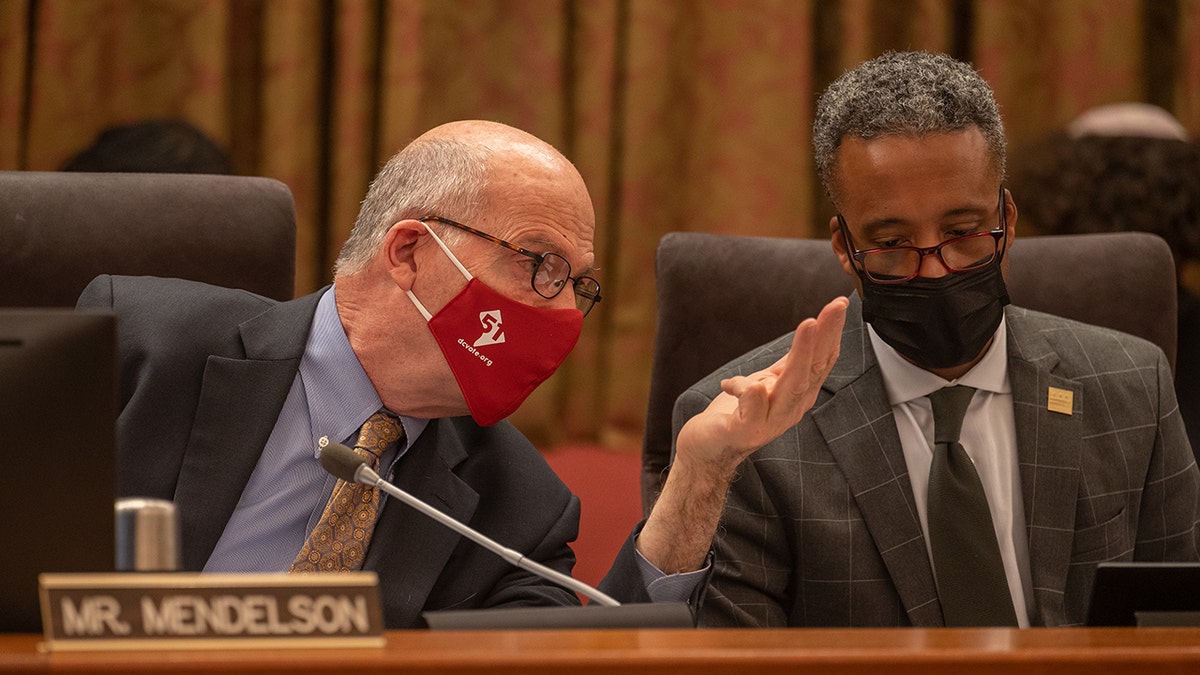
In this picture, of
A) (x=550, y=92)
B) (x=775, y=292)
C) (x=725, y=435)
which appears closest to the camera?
(x=725, y=435)

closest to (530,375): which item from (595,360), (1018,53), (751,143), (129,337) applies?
(129,337)

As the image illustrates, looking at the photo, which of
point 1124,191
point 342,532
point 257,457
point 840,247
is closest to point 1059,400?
point 840,247

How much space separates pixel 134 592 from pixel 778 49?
97.2 inches

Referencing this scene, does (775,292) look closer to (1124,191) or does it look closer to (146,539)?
(1124,191)

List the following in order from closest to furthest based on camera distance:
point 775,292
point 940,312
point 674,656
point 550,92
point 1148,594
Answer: point 674,656 → point 1148,594 → point 940,312 → point 775,292 → point 550,92

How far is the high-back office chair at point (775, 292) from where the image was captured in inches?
77.0

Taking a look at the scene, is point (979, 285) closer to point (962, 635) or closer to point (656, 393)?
point (656, 393)

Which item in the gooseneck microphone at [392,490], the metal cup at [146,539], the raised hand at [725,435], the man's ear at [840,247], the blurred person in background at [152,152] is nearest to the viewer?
the metal cup at [146,539]

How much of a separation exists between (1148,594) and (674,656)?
48 centimetres

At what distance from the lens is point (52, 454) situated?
931 mm

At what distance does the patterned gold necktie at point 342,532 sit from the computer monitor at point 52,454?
0.64m

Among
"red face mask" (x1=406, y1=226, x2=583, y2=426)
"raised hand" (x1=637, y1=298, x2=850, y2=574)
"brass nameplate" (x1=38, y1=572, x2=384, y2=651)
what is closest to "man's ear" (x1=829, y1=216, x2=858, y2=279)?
"raised hand" (x1=637, y1=298, x2=850, y2=574)

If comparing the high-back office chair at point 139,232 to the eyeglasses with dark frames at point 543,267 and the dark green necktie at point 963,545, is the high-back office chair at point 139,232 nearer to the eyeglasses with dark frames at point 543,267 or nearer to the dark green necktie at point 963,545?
the eyeglasses with dark frames at point 543,267

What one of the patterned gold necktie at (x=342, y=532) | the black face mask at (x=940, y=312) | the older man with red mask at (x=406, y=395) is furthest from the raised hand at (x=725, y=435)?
the patterned gold necktie at (x=342, y=532)
